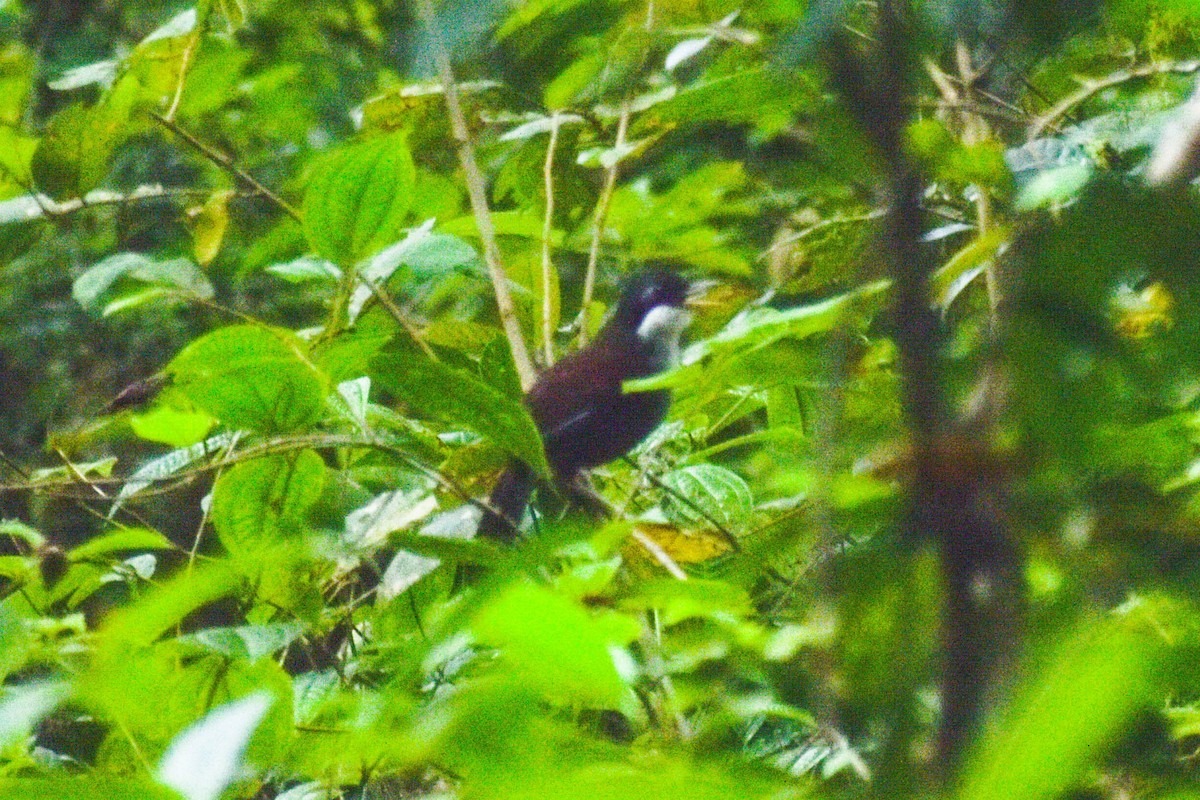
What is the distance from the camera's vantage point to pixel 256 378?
1.02 meters

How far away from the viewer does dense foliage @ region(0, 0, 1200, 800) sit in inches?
11.7

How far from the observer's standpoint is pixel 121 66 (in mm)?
1718

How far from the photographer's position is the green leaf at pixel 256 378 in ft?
3.30

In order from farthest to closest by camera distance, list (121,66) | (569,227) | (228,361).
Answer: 1. (569,227)
2. (121,66)
3. (228,361)

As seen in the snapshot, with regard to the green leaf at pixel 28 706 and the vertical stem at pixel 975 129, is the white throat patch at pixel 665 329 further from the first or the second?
the green leaf at pixel 28 706

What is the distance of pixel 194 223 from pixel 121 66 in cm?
23

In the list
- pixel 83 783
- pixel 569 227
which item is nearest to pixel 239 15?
pixel 569 227

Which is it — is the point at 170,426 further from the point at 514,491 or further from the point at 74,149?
the point at 514,491

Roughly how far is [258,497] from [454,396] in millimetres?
356

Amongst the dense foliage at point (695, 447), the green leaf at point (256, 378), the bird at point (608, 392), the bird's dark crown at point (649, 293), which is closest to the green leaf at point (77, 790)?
the dense foliage at point (695, 447)

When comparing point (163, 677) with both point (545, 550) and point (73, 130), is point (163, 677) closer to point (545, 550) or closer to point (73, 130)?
point (545, 550)

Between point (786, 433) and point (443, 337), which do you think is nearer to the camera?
point (786, 433)

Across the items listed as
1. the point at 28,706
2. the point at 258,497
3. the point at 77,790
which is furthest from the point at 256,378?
the point at 77,790

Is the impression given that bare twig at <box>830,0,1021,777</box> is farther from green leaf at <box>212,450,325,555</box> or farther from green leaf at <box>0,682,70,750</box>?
green leaf at <box>212,450,325,555</box>
